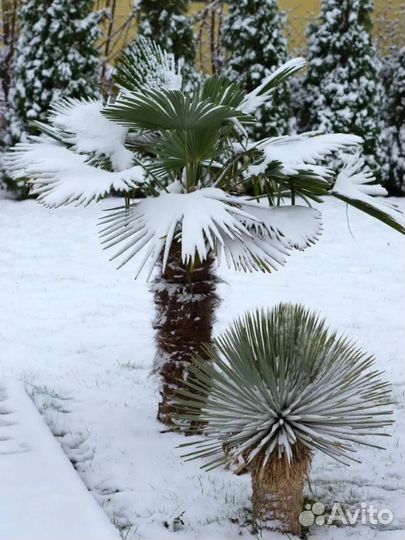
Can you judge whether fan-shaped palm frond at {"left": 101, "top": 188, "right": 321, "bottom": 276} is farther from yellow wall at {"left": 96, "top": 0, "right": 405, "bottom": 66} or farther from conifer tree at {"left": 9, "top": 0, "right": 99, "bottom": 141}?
yellow wall at {"left": 96, "top": 0, "right": 405, "bottom": 66}

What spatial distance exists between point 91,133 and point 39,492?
1.86 m

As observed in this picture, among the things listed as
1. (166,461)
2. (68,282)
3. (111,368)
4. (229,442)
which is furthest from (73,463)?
(68,282)

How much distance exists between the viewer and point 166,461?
Result: 3621 millimetres

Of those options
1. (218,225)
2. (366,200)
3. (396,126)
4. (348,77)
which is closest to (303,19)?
(348,77)

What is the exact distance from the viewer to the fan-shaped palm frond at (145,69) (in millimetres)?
3941

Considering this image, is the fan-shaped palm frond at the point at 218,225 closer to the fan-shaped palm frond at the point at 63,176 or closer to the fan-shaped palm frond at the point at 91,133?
the fan-shaped palm frond at the point at 63,176

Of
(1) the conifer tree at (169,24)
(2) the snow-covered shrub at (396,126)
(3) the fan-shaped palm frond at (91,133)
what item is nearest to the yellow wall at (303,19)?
(2) the snow-covered shrub at (396,126)

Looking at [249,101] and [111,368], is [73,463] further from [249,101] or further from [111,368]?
[249,101]

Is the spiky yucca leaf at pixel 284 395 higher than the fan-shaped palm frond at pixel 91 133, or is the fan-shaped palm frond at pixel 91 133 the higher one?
the fan-shaped palm frond at pixel 91 133

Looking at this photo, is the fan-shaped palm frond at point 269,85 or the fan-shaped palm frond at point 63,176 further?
the fan-shaped palm frond at point 269,85

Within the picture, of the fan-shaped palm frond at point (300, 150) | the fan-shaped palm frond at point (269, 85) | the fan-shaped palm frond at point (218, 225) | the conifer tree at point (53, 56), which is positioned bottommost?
the fan-shaped palm frond at point (218, 225)

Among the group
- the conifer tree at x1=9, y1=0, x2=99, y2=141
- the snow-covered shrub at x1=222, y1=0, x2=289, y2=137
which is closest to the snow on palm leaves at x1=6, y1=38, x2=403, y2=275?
the conifer tree at x1=9, y1=0, x2=99, y2=141

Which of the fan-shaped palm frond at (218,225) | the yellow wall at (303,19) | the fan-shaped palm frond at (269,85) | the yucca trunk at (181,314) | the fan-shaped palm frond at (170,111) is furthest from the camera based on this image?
the yellow wall at (303,19)

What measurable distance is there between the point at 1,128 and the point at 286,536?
40.7 ft
